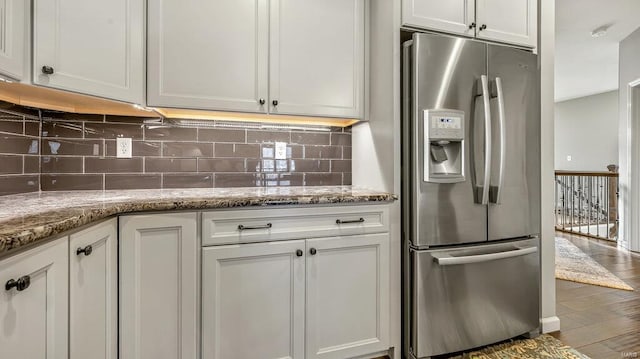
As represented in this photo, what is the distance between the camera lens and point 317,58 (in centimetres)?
184

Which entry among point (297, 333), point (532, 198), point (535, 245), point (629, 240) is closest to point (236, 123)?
point (297, 333)

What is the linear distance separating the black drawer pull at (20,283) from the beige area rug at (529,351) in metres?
1.95

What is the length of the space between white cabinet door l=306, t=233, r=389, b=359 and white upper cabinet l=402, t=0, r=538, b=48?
1.22 metres

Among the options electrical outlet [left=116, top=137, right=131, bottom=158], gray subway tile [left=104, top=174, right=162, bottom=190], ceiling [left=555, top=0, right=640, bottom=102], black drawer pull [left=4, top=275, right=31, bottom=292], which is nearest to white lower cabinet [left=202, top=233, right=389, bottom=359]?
black drawer pull [left=4, top=275, right=31, bottom=292]

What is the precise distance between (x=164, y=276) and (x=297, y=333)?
0.68m

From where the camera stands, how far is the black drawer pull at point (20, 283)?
2.47 feet

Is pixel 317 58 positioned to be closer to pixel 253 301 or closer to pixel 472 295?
pixel 253 301

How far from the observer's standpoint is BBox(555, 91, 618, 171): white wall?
656cm

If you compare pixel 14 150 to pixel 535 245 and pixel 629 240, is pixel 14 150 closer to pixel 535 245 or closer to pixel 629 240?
pixel 535 245

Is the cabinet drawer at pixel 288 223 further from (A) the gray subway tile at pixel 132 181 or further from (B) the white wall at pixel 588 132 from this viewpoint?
(B) the white wall at pixel 588 132

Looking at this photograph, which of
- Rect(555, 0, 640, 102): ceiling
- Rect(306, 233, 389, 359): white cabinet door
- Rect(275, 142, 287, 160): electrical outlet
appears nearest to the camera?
Rect(306, 233, 389, 359): white cabinet door

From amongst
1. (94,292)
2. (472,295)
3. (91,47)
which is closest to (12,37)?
(91,47)

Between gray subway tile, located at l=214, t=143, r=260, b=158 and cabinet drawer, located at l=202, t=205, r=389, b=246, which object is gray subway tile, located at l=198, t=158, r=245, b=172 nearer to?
gray subway tile, located at l=214, t=143, r=260, b=158

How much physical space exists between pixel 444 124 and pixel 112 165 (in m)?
1.88
